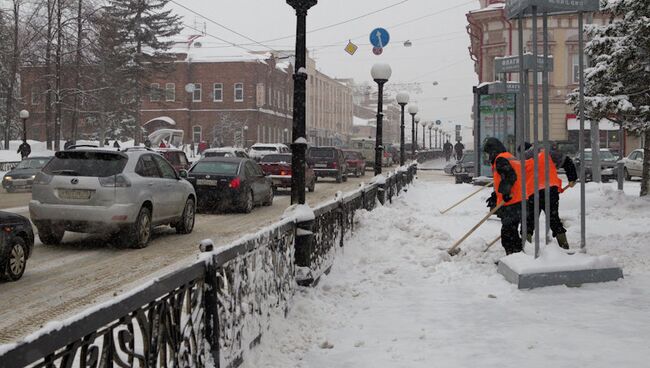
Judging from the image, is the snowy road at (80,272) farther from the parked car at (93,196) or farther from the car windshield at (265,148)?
the car windshield at (265,148)

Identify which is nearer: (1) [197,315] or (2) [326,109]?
(1) [197,315]

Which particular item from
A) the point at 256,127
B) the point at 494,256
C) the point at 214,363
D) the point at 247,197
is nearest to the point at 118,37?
the point at 256,127

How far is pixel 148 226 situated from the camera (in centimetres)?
1045

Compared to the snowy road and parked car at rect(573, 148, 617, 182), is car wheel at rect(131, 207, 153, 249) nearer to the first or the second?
the snowy road

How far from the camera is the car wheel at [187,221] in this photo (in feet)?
39.3

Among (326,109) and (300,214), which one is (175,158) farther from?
(326,109)

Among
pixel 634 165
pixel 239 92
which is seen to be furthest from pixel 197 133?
pixel 634 165

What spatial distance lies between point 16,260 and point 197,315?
4.83m

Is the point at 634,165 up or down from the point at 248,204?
up

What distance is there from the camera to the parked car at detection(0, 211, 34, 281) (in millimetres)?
7188

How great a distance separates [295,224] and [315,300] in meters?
0.80

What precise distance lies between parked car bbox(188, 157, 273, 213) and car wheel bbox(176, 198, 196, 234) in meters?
3.09

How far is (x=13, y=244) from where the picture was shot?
7.32 m

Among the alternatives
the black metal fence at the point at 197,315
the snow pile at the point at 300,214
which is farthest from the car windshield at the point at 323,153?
the snow pile at the point at 300,214
